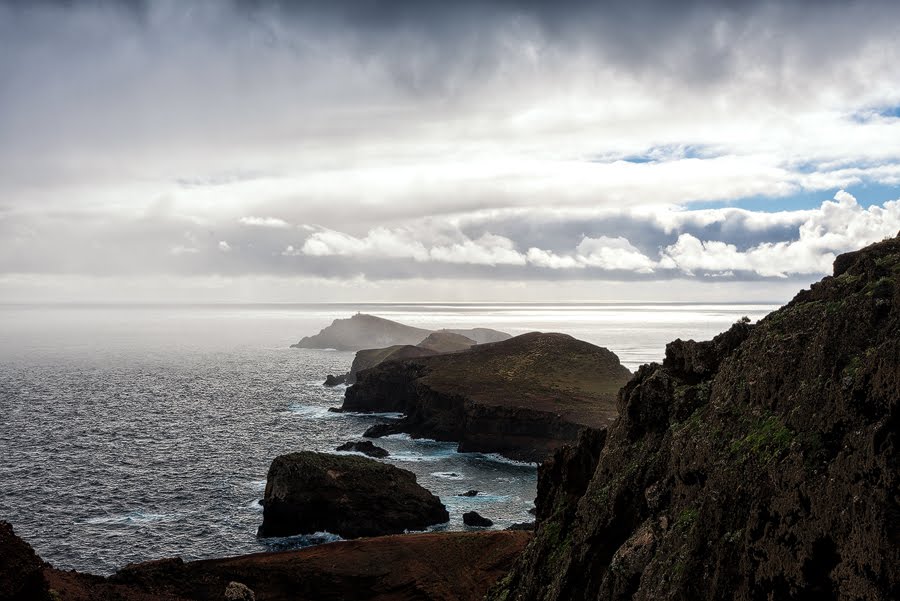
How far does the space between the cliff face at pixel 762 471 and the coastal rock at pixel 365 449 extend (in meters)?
73.0

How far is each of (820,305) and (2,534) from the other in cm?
4193

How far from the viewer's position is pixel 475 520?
70500 millimetres

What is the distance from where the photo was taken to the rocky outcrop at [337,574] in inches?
1956

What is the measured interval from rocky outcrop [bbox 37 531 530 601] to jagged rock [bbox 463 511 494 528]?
16037 mm

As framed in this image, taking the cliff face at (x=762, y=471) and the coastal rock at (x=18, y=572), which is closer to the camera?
the cliff face at (x=762, y=471)

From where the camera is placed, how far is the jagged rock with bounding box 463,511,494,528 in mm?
70319

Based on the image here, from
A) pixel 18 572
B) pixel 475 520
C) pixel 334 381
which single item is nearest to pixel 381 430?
pixel 475 520

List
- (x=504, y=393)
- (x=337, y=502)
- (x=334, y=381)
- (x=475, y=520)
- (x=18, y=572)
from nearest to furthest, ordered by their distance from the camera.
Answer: (x=18, y=572), (x=337, y=502), (x=475, y=520), (x=504, y=393), (x=334, y=381)

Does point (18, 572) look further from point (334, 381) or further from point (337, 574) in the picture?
point (334, 381)

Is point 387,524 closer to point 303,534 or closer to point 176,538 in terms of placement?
point 303,534

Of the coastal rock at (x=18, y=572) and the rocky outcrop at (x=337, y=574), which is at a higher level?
the coastal rock at (x=18, y=572)

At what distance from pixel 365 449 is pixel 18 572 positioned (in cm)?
6566

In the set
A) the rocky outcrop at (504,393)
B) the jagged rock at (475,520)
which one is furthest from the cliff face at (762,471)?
the rocky outcrop at (504,393)

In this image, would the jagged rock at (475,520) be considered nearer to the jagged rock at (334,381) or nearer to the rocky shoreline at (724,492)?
the rocky shoreline at (724,492)
